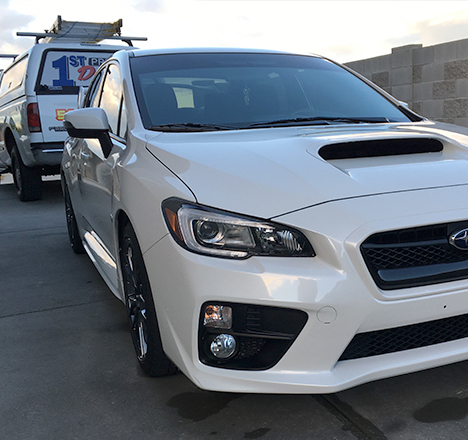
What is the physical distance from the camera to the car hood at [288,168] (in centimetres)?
210

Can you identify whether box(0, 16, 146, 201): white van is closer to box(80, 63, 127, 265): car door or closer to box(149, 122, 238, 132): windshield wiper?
box(80, 63, 127, 265): car door

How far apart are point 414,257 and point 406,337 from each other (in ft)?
0.99

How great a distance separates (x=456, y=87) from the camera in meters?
7.83

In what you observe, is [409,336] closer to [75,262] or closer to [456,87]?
[75,262]

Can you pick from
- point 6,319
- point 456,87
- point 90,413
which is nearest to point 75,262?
point 6,319

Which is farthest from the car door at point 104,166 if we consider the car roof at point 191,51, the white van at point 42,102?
the white van at point 42,102

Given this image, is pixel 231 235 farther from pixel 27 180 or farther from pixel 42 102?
pixel 27 180

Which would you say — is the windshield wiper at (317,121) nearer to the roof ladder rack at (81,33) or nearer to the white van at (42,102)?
the white van at (42,102)

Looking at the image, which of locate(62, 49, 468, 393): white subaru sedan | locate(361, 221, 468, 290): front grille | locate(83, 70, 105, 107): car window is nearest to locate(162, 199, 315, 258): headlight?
locate(62, 49, 468, 393): white subaru sedan

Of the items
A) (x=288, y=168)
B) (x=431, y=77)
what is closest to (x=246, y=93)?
(x=288, y=168)

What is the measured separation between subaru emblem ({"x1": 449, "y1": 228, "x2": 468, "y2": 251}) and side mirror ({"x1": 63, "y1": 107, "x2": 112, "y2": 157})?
1787mm

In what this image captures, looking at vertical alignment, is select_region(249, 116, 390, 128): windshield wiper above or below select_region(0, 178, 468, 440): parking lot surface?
above

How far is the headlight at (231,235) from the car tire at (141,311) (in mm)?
377

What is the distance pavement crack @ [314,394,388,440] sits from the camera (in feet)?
7.11
